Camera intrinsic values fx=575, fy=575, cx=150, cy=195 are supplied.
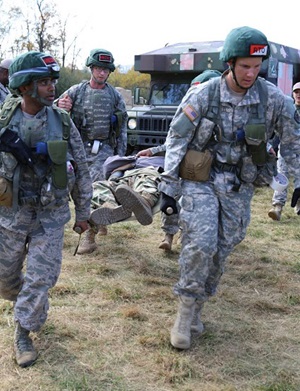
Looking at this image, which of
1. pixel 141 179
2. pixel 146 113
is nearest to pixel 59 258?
pixel 141 179

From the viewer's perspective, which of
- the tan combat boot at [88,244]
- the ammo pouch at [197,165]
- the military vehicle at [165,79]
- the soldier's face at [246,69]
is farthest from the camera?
the military vehicle at [165,79]

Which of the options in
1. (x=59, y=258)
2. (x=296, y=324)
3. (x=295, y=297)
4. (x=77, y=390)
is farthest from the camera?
(x=295, y=297)

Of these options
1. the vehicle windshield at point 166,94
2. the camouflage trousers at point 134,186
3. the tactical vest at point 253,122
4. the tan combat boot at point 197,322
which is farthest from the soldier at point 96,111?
the vehicle windshield at point 166,94

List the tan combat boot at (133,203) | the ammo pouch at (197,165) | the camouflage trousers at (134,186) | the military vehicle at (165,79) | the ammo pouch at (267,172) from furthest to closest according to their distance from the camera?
the military vehicle at (165,79), the camouflage trousers at (134,186), the tan combat boot at (133,203), the ammo pouch at (267,172), the ammo pouch at (197,165)

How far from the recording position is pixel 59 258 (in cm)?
332

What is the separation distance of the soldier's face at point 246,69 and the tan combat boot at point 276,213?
424cm

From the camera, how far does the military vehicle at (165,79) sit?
9.30m

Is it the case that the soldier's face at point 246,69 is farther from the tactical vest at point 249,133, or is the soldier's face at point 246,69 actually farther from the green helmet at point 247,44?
the tactical vest at point 249,133

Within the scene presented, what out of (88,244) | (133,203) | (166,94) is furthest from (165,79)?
(133,203)

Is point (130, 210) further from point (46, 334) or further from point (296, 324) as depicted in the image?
point (296, 324)

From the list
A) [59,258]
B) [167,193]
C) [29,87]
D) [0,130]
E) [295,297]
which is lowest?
[295,297]

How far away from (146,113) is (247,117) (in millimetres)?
6033

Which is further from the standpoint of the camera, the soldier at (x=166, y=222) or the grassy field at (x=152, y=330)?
the soldier at (x=166, y=222)

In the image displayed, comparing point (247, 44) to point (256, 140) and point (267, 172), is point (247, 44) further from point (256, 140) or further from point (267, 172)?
point (267, 172)
